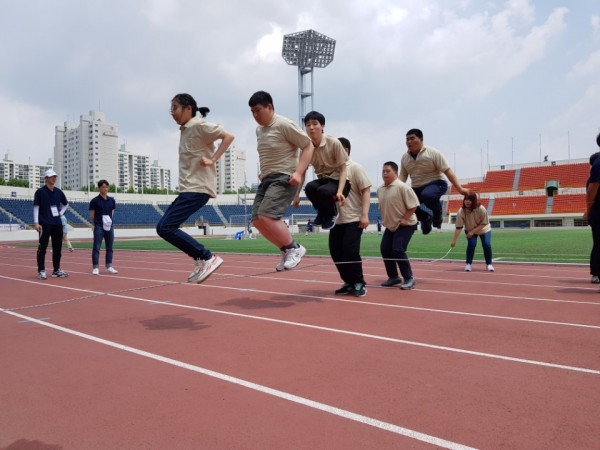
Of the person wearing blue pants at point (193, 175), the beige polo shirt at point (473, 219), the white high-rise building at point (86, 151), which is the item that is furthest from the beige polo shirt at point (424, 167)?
the white high-rise building at point (86, 151)

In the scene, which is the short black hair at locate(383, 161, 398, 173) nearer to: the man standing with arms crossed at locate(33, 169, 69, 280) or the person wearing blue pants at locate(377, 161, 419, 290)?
the person wearing blue pants at locate(377, 161, 419, 290)

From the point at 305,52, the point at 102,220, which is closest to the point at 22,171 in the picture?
the point at 305,52

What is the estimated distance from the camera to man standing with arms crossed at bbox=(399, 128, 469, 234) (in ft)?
21.1

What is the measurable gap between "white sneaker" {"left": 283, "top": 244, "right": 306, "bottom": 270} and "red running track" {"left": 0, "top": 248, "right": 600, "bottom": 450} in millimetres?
476

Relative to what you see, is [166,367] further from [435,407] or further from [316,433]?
[435,407]

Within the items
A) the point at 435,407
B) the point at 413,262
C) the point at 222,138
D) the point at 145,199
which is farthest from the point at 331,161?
the point at 145,199

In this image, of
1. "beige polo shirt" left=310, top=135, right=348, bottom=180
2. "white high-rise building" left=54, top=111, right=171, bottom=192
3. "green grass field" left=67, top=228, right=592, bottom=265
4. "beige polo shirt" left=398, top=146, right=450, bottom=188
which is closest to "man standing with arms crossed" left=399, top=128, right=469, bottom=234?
"beige polo shirt" left=398, top=146, right=450, bottom=188

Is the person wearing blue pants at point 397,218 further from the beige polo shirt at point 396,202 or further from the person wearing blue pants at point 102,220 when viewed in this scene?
the person wearing blue pants at point 102,220

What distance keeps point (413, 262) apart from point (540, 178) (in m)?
54.0

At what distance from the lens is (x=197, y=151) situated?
4.55m

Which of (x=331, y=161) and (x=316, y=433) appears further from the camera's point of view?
(x=331, y=161)

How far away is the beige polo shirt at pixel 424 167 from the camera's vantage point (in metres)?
6.46

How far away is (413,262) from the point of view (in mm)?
10625

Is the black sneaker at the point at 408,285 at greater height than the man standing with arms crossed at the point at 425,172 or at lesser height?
lesser
